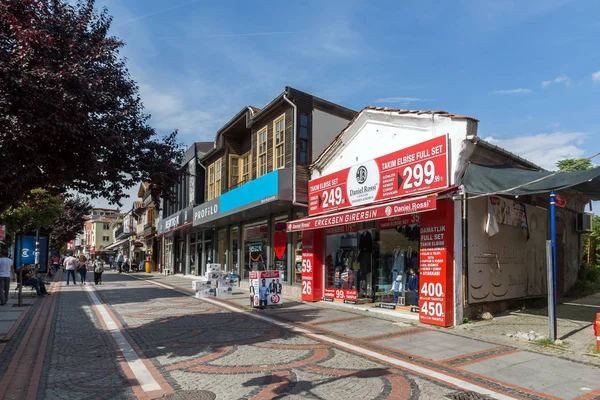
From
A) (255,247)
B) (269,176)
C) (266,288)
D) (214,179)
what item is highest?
(214,179)

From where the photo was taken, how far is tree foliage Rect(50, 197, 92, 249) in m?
44.1

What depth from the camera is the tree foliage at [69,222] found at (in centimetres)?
4406

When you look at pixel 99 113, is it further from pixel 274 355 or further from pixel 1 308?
pixel 1 308

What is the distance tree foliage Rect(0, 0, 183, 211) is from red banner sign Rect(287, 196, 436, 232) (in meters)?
5.03

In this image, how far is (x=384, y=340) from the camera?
857cm

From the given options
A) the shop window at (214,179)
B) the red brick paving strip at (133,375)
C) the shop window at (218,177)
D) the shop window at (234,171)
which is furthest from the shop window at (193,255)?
the red brick paving strip at (133,375)

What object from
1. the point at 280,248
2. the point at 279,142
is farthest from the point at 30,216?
the point at 279,142

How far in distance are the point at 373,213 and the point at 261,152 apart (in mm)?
8217

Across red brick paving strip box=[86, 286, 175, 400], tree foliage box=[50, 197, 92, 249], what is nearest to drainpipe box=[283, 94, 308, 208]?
red brick paving strip box=[86, 286, 175, 400]

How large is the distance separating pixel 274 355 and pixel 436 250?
4633mm

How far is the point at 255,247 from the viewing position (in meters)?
19.7

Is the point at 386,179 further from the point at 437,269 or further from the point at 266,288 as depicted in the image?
the point at 266,288

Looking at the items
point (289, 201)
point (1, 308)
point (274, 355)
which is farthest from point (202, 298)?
point (274, 355)

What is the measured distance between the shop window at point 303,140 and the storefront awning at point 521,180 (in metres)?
7.01
